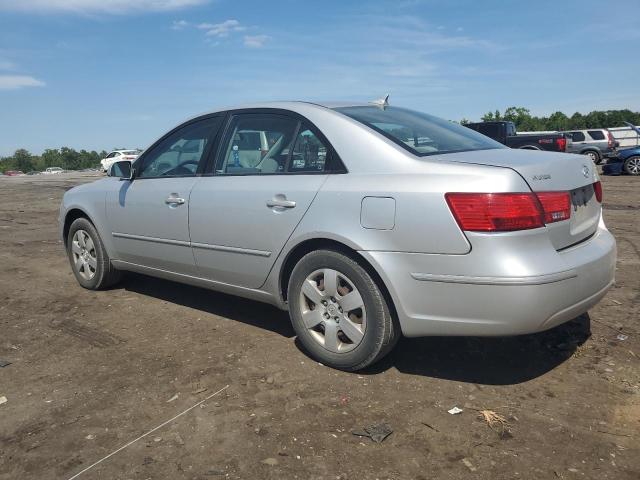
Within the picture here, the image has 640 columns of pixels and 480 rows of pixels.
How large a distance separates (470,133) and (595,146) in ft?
78.1

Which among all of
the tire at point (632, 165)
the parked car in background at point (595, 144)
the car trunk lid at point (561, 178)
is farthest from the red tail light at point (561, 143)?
the car trunk lid at point (561, 178)

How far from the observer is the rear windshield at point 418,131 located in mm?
3418

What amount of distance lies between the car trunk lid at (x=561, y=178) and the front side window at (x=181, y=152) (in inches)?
78.4

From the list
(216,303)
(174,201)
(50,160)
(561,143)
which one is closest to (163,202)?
(174,201)

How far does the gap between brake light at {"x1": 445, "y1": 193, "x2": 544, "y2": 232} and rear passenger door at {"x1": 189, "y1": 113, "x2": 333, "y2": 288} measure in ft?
3.19

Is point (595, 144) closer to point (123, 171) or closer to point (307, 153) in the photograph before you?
point (123, 171)

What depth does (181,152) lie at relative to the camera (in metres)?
4.54

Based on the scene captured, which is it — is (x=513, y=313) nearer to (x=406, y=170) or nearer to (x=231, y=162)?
(x=406, y=170)

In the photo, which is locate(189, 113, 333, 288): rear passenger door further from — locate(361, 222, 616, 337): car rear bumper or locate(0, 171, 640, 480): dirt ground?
locate(361, 222, 616, 337): car rear bumper

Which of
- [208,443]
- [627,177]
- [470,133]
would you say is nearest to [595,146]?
[627,177]

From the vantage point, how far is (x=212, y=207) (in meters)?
4.02

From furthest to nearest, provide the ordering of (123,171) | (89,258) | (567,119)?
(567,119)
(89,258)
(123,171)

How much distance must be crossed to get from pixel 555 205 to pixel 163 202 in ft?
9.51

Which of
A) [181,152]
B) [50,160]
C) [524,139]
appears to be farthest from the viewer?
[50,160]
